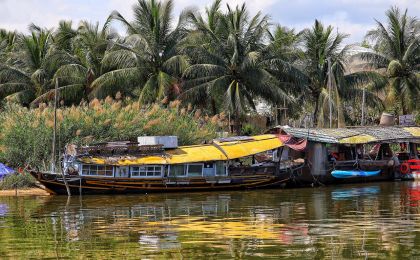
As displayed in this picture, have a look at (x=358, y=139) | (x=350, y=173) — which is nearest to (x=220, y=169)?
(x=350, y=173)

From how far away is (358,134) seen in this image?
116 ft

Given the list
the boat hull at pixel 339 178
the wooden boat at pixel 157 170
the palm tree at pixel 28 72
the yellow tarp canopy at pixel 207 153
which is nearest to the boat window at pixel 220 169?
the wooden boat at pixel 157 170

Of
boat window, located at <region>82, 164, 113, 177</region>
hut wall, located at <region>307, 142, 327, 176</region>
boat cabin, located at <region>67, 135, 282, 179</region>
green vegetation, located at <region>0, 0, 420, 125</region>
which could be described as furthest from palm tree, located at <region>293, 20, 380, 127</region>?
boat window, located at <region>82, 164, 113, 177</region>

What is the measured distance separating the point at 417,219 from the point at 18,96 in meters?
28.9

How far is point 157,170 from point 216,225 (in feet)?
36.6

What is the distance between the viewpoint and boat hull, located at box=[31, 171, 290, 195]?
29.7 meters

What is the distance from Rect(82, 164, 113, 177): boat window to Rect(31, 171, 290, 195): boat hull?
27cm

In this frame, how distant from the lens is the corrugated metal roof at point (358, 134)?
3394cm

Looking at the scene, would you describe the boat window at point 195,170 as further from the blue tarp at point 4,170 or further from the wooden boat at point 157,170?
the blue tarp at point 4,170

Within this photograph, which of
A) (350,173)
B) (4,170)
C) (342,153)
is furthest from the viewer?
(342,153)

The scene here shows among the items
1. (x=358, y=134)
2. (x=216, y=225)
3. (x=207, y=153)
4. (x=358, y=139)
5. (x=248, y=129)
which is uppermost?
(x=248, y=129)

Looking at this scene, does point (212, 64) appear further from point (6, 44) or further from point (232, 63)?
point (6, 44)

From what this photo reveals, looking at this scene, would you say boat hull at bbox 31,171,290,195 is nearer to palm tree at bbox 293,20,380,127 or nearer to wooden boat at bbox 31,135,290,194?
wooden boat at bbox 31,135,290,194

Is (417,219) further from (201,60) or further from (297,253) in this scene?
(201,60)
